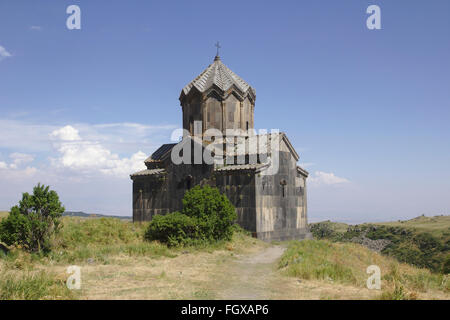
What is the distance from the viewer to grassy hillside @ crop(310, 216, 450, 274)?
30391mm

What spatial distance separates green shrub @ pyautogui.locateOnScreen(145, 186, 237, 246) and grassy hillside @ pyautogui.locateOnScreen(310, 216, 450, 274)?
712 inches

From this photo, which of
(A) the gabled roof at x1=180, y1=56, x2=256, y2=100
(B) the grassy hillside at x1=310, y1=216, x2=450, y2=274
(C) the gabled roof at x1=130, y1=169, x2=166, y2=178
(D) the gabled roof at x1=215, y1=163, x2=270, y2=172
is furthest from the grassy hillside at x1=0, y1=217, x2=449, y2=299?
(B) the grassy hillside at x1=310, y1=216, x2=450, y2=274

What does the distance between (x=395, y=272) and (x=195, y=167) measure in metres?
12.0

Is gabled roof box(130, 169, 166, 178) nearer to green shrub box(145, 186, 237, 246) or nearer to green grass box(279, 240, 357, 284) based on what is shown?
green shrub box(145, 186, 237, 246)

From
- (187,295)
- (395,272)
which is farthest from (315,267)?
(187,295)

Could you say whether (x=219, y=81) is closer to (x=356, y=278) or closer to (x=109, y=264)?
(x=109, y=264)

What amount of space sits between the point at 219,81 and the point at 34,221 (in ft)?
43.6

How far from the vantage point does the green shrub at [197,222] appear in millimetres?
14875

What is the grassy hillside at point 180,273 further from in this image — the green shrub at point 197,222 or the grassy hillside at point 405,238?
the grassy hillside at point 405,238

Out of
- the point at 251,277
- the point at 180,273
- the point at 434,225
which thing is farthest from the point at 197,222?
the point at 434,225

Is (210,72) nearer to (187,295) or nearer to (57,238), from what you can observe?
(57,238)

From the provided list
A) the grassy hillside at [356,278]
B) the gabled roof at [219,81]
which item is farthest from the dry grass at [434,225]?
the grassy hillside at [356,278]

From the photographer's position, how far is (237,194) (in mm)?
18625
